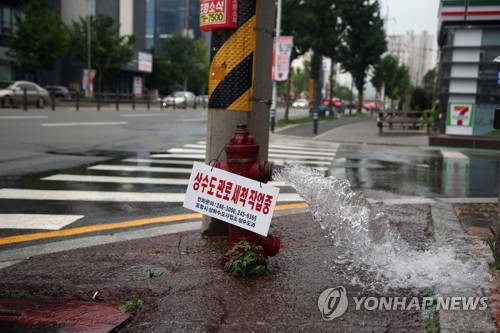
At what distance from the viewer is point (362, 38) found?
40.0m

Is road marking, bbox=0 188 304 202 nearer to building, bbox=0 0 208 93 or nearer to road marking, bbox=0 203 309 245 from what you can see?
road marking, bbox=0 203 309 245

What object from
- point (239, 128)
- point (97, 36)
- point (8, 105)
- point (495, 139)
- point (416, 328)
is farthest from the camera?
point (97, 36)

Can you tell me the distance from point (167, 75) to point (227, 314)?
2642 inches

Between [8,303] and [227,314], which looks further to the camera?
[8,303]

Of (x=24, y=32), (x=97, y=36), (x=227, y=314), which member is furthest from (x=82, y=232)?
(x=97, y=36)

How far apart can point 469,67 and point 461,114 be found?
1.51 metres

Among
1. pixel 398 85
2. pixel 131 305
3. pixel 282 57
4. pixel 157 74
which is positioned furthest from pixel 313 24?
pixel 398 85

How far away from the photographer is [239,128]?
11.9ft

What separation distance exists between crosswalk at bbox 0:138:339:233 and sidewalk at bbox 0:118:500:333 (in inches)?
55.1

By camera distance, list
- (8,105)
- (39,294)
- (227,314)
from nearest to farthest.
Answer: (227,314), (39,294), (8,105)

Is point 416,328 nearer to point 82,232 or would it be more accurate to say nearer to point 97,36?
point 82,232

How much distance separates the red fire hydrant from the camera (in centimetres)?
355

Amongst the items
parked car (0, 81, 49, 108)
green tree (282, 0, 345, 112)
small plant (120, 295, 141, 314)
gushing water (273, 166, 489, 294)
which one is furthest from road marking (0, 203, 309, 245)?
parked car (0, 81, 49, 108)

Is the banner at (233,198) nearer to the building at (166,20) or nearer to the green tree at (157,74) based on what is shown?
the green tree at (157,74)
